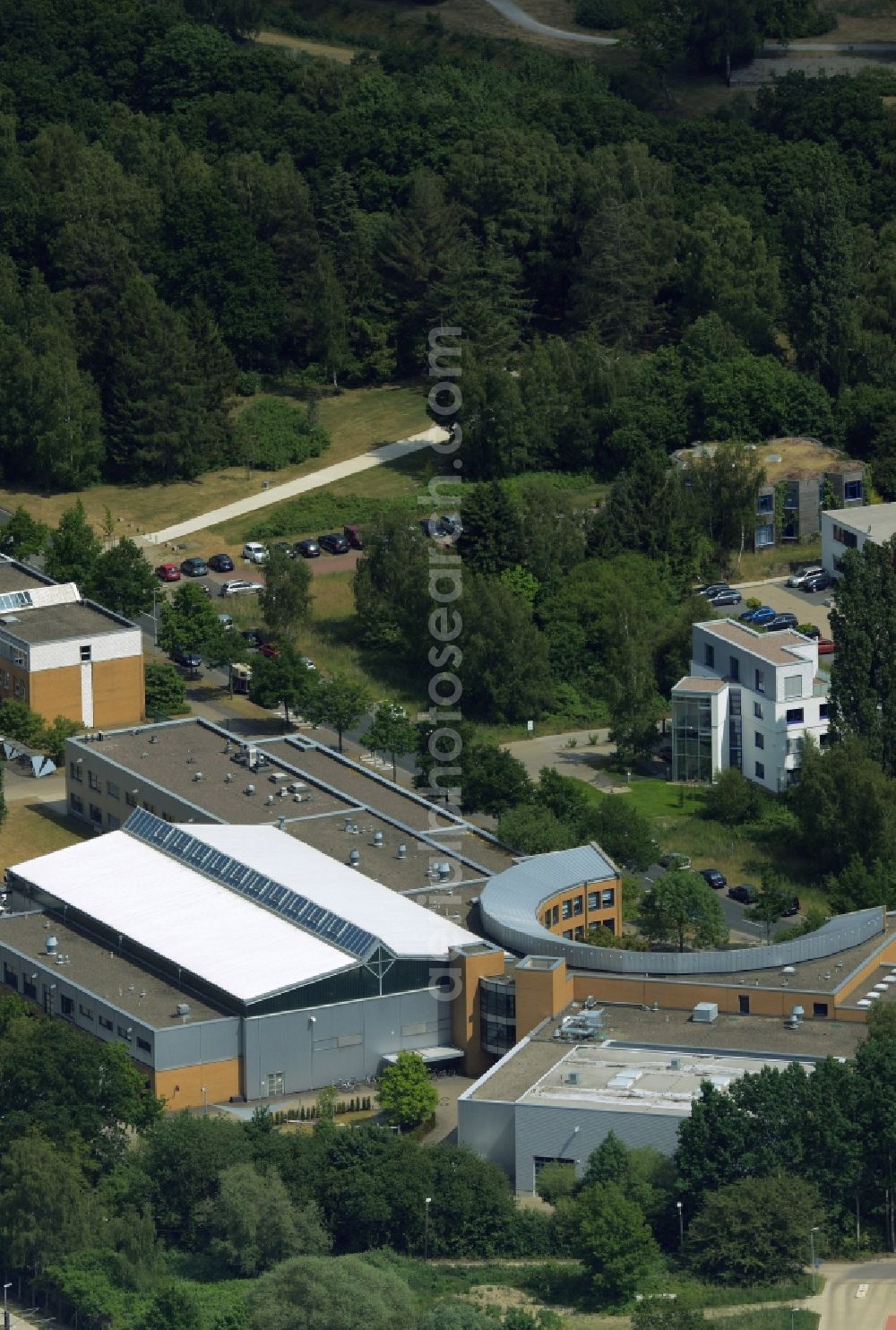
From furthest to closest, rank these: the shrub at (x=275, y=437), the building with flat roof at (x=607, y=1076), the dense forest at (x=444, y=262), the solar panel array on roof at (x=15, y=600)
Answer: the shrub at (x=275, y=437) → the dense forest at (x=444, y=262) → the solar panel array on roof at (x=15, y=600) → the building with flat roof at (x=607, y=1076)

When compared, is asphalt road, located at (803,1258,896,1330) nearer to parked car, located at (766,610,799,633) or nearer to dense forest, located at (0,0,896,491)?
parked car, located at (766,610,799,633)

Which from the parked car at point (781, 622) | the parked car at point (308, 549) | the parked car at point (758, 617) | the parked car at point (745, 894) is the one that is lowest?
the parked car at point (745, 894)

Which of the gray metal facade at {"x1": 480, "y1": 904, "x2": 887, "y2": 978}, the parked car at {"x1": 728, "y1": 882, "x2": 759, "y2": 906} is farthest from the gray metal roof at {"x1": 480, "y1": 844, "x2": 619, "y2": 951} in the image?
the parked car at {"x1": 728, "y1": 882, "x2": 759, "y2": 906}

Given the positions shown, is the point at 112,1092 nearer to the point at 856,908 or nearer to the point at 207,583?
the point at 856,908

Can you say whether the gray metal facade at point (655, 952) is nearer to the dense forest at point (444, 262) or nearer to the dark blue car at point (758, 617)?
the dark blue car at point (758, 617)

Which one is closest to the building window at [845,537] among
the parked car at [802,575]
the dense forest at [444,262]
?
the parked car at [802,575]
